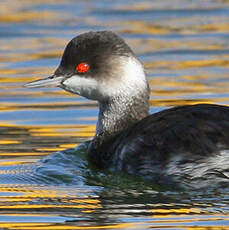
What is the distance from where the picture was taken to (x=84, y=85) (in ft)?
33.0

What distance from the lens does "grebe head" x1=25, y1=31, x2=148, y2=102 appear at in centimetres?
996

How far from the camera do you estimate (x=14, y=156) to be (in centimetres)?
1023

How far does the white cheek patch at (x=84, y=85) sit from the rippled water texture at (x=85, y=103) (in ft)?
2.05

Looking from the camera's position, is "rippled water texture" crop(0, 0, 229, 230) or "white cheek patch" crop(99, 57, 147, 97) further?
"white cheek patch" crop(99, 57, 147, 97)

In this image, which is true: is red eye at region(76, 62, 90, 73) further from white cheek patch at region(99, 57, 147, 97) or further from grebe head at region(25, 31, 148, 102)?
white cheek patch at region(99, 57, 147, 97)

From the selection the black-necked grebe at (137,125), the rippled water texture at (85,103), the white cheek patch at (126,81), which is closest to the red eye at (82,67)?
the black-necked grebe at (137,125)

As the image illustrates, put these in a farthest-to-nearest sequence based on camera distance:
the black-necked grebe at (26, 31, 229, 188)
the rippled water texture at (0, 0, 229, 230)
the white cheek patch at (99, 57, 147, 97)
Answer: the white cheek patch at (99, 57, 147, 97)
the black-necked grebe at (26, 31, 229, 188)
the rippled water texture at (0, 0, 229, 230)

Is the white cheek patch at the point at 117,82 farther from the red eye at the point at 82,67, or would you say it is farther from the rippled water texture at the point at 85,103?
the rippled water texture at the point at 85,103

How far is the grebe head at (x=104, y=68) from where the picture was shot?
9.96 metres

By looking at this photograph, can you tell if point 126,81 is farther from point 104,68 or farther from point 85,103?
point 85,103

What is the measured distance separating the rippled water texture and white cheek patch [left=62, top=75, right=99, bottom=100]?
2.05 feet

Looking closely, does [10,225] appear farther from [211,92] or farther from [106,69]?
[211,92]

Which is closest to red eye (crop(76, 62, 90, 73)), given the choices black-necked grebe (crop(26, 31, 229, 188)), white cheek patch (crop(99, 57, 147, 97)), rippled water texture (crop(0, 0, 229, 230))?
black-necked grebe (crop(26, 31, 229, 188))

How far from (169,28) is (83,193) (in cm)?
912
